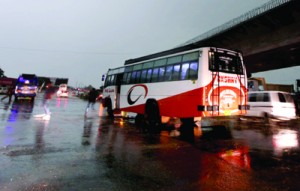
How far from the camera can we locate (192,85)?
29.7 feet

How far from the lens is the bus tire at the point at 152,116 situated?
35.9ft

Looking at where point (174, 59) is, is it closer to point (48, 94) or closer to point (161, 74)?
point (161, 74)

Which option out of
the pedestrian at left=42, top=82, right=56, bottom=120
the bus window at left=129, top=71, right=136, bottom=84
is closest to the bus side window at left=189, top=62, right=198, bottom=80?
the bus window at left=129, top=71, right=136, bottom=84

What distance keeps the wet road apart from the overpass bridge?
13.9 m

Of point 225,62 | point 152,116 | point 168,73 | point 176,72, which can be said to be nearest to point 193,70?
point 176,72

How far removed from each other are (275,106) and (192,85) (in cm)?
820

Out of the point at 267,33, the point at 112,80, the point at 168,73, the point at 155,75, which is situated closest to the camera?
the point at 168,73

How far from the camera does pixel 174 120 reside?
11.7 m

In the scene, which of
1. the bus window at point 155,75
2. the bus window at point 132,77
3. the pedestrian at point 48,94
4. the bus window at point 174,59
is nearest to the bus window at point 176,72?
the bus window at point 174,59

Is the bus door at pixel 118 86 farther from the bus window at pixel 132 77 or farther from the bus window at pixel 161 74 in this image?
the bus window at pixel 161 74

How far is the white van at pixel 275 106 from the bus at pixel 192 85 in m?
5.91

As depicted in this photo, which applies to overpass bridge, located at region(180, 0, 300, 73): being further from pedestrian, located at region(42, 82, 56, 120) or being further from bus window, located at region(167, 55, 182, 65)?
pedestrian, located at region(42, 82, 56, 120)

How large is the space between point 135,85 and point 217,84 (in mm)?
5370

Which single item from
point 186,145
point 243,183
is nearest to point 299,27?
point 186,145
